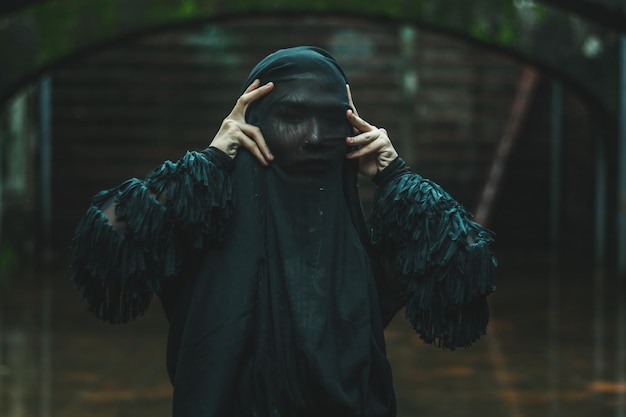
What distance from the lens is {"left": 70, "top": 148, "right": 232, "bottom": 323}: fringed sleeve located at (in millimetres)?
2117

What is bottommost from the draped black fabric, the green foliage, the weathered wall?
the green foliage

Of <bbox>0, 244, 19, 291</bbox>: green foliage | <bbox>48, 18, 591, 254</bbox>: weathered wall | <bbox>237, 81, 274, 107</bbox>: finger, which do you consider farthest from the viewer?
<bbox>48, 18, 591, 254</bbox>: weathered wall

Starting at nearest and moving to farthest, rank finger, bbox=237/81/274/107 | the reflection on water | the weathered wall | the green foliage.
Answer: finger, bbox=237/81/274/107, the reflection on water, the green foliage, the weathered wall

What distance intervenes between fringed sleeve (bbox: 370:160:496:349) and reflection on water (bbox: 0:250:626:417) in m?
2.98

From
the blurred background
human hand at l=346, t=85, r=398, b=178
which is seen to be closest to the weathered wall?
the blurred background

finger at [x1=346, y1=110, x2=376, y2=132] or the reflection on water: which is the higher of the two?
finger at [x1=346, y1=110, x2=376, y2=132]

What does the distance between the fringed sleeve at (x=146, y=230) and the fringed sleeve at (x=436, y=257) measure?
0.39 m

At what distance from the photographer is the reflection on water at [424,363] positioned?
535 cm

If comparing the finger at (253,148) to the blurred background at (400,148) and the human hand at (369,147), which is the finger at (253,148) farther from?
the blurred background at (400,148)

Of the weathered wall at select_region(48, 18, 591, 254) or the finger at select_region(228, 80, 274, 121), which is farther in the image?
the weathered wall at select_region(48, 18, 591, 254)

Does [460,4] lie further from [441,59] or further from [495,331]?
[441,59]

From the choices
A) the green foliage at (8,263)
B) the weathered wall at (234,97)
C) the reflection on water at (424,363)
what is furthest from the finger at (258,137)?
the weathered wall at (234,97)

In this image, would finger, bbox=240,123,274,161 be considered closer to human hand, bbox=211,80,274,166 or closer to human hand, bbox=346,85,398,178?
human hand, bbox=211,80,274,166

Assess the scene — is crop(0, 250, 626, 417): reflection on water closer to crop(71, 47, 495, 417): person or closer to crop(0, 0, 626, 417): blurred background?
crop(0, 0, 626, 417): blurred background
